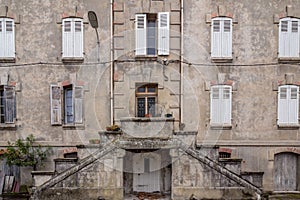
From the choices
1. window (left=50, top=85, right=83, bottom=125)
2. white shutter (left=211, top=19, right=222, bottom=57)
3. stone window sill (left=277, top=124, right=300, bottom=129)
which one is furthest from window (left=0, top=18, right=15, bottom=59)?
stone window sill (left=277, top=124, right=300, bottom=129)

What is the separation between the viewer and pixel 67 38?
12.6m

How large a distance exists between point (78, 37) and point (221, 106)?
21.8 feet

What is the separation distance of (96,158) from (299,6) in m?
10.3

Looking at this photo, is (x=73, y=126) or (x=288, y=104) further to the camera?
(x=73, y=126)

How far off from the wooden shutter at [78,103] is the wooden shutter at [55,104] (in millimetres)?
676

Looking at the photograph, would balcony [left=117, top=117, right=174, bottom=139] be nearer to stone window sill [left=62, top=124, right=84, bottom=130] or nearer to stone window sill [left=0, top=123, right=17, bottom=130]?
stone window sill [left=62, top=124, right=84, bottom=130]

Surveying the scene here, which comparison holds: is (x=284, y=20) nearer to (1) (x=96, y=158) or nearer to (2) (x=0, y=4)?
(1) (x=96, y=158)

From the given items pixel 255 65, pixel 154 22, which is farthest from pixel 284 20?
pixel 154 22

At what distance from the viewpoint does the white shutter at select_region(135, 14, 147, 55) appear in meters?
12.4

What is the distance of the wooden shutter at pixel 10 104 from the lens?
12.8 meters

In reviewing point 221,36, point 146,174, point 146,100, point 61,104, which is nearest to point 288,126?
point 221,36

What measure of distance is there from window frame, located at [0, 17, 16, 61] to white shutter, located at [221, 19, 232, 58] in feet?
29.0

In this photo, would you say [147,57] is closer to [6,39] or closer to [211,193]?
[211,193]

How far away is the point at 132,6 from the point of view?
1254 cm
